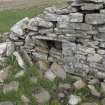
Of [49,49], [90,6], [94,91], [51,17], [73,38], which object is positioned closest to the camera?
[94,91]

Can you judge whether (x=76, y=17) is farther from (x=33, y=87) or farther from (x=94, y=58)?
(x=33, y=87)

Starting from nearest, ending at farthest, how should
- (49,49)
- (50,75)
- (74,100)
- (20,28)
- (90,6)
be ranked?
(74,100)
(90,6)
(50,75)
(49,49)
(20,28)

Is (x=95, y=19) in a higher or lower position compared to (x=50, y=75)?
higher

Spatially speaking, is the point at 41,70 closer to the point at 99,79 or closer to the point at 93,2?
the point at 99,79

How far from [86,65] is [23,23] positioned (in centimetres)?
368

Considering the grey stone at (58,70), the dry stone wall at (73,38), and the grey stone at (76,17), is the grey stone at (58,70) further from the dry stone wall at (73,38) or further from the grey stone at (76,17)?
the grey stone at (76,17)

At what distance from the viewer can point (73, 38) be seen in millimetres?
13250

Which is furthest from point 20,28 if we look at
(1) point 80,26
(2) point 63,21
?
(1) point 80,26

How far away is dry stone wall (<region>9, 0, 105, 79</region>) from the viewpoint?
1277 centimetres

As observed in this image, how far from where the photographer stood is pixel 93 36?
508 inches

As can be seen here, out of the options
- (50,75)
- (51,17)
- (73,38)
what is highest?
(51,17)

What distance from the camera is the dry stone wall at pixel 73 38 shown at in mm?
12773

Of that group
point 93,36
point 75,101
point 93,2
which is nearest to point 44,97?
point 75,101

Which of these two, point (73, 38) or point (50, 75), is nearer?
point (73, 38)
